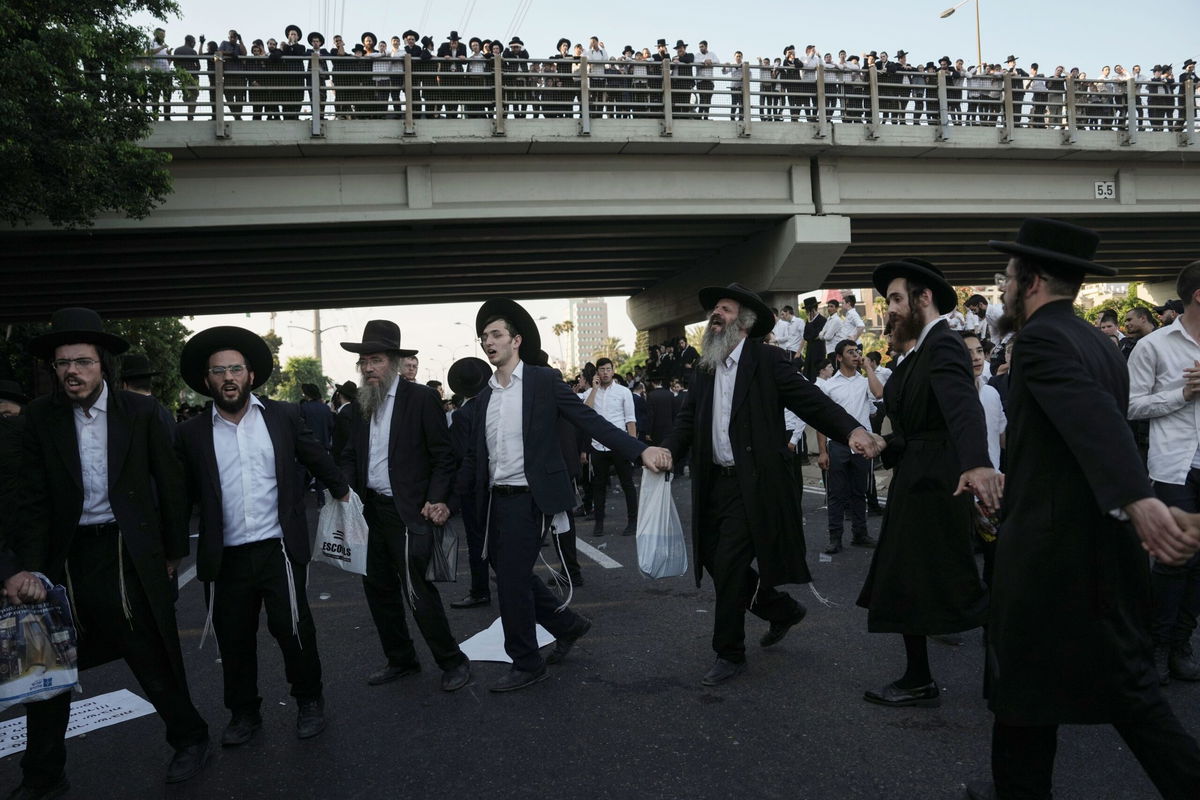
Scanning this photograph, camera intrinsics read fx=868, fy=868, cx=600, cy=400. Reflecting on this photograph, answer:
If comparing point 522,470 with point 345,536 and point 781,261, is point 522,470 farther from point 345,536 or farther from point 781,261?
point 781,261

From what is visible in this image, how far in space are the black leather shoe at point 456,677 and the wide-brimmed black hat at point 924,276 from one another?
3.05m

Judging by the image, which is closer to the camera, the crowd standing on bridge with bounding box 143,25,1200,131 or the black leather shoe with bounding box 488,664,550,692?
the black leather shoe with bounding box 488,664,550,692

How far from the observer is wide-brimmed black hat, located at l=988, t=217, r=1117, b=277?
2676 mm

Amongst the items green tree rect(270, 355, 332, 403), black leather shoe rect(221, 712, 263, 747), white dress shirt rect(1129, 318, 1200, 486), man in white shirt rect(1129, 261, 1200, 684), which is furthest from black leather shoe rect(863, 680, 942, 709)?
green tree rect(270, 355, 332, 403)

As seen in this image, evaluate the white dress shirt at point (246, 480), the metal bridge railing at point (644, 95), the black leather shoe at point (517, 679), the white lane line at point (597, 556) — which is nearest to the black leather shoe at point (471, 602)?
the white lane line at point (597, 556)

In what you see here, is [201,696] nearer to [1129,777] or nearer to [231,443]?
[231,443]

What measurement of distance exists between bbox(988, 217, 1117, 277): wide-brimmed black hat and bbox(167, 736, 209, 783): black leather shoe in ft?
12.6

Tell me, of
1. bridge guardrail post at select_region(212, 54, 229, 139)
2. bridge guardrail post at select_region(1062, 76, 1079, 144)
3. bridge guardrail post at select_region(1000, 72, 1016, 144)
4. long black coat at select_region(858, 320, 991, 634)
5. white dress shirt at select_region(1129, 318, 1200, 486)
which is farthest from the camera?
bridge guardrail post at select_region(1062, 76, 1079, 144)

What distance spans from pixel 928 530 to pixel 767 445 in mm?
982

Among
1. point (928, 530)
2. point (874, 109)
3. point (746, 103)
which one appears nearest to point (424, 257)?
point (746, 103)

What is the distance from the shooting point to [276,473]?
4.25 meters

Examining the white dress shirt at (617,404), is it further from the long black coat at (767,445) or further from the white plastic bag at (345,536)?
the white plastic bag at (345,536)

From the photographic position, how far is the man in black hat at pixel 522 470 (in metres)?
4.77

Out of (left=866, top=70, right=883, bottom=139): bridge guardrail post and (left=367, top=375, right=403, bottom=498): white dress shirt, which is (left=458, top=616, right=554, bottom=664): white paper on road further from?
(left=866, top=70, right=883, bottom=139): bridge guardrail post
